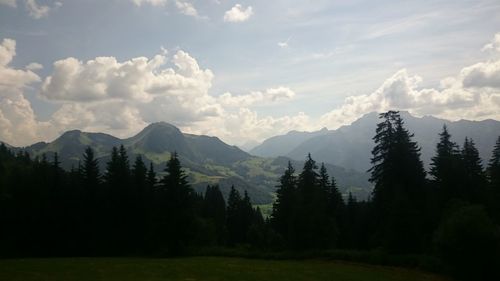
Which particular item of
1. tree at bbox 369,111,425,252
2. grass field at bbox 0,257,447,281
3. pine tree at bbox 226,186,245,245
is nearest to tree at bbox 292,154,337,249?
tree at bbox 369,111,425,252

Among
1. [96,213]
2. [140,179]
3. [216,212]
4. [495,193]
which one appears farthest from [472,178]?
[216,212]

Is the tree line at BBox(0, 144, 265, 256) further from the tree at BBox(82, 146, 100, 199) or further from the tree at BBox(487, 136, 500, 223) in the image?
the tree at BBox(487, 136, 500, 223)

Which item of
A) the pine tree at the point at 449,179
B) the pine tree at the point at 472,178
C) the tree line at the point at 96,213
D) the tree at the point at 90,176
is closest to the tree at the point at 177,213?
the tree line at the point at 96,213

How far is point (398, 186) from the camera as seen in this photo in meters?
53.9

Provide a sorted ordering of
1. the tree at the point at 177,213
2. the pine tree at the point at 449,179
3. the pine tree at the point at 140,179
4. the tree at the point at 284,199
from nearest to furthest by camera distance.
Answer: the pine tree at the point at 449,179 → the tree at the point at 177,213 → the pine tree at the point at 140,179 → the tree at the point at 284,199

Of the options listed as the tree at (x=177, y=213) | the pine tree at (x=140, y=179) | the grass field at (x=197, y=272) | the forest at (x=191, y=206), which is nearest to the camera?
the grass field at (x=197, y=272)

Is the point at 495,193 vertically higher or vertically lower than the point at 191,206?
higher

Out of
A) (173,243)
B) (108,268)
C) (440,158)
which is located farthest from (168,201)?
(440,158)

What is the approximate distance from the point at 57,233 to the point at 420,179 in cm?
5432

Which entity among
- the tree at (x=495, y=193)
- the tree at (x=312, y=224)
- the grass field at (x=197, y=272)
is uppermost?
the tree at (x=495, y=193)

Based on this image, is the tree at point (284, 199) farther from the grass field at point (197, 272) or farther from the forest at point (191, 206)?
the grass field at point (197, 272)

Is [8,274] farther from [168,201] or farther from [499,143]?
[499,143]

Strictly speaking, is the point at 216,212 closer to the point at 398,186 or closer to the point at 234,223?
the point at 234,223

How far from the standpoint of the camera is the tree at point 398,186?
5200 cm
